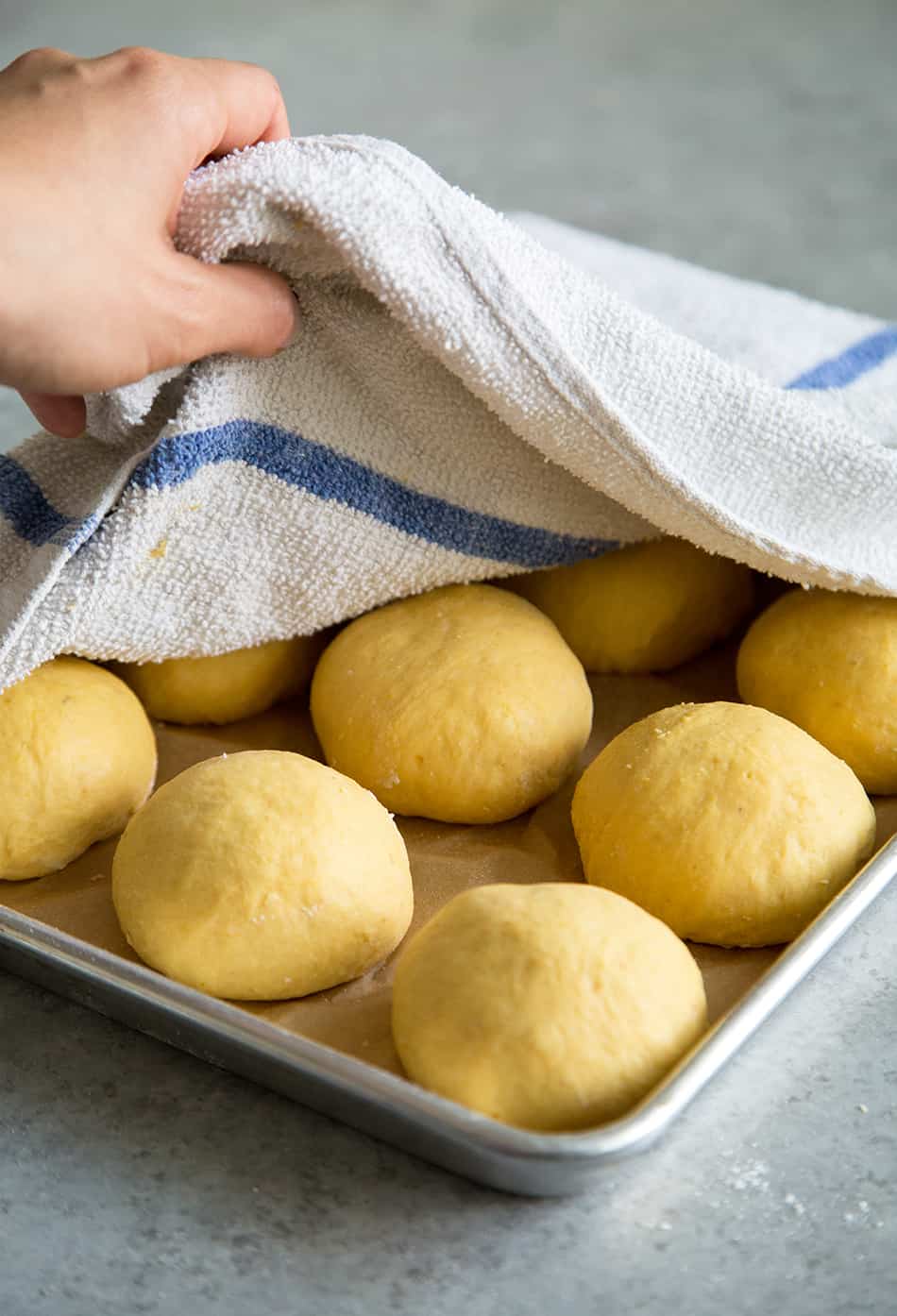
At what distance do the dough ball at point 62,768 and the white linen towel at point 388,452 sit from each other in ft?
0.11

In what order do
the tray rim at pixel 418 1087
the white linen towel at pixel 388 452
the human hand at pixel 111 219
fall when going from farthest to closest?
1. the white linen towel at pixel 388 452
2. the human hand at pixel 111 219
3. the tray rim at pixel 418 1087

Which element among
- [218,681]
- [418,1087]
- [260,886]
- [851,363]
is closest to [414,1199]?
[418,1087]

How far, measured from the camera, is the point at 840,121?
273cm

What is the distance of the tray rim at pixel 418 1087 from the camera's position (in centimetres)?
62

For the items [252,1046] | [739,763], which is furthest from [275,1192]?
[739,763]

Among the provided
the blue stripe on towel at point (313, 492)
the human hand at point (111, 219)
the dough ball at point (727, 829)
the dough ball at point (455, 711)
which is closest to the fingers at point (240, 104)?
the human hand at point (111, 219)

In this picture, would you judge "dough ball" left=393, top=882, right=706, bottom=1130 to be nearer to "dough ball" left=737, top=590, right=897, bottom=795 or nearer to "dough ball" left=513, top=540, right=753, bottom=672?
"dough ball" left=737, top=590, right=897, bottom=795

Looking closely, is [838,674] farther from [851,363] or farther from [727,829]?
[851,363]

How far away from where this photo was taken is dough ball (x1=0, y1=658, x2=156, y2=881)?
873mm

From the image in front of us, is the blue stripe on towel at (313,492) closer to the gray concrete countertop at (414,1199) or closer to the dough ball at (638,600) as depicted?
the dough ball at (638,600)

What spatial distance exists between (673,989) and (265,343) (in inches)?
18.0

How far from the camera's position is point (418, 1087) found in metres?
0.67

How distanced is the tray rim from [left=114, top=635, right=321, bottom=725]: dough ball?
271 mm

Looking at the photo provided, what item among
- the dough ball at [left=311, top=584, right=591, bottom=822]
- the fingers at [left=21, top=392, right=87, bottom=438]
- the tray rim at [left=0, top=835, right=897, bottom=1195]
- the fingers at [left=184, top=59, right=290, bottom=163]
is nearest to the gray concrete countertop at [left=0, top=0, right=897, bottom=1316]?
the tray rim at [left=0, top=835, right=897, bottom=1195]
